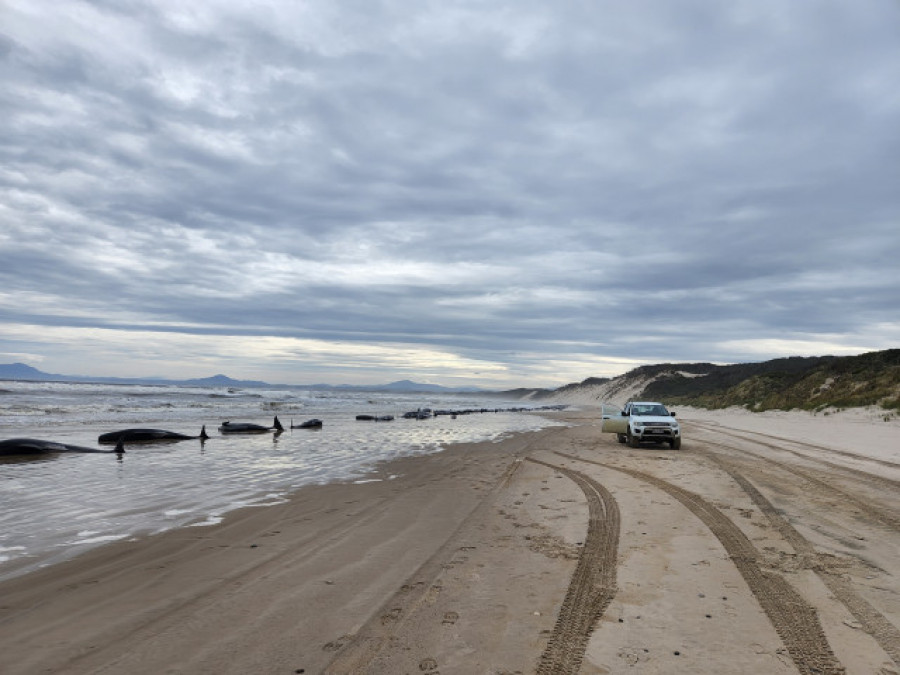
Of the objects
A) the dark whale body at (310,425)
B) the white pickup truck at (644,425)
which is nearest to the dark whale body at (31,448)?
the dark whale body at (310,425)

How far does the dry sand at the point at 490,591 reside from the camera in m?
3.86

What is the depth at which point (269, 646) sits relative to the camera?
4.02 metres

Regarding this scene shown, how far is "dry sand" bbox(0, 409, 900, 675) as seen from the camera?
12.7 feet

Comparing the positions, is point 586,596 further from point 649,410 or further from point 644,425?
point 649,410

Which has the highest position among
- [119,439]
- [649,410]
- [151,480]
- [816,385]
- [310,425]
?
[816,385]

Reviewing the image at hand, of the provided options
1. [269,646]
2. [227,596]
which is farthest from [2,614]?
[269,646]

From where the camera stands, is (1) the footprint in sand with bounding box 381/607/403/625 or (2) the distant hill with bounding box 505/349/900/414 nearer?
(1) the footprint in sand with bounding box 381/607/403/625

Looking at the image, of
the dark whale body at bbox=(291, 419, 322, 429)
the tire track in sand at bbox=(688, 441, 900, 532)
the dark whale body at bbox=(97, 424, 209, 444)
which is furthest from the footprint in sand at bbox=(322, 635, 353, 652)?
the dark whale body at bbox=(291, 419, 322, 429)

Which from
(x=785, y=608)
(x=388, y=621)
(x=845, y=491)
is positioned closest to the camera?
(x=388, y=621)

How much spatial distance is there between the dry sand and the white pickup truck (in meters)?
8.85

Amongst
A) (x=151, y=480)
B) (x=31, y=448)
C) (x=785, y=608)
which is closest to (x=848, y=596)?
(x=785, y=608)

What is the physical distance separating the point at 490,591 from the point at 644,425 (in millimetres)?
15987

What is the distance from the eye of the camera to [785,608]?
4664mm

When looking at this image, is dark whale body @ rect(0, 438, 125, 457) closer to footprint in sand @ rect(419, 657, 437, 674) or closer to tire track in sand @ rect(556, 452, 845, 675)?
footprint in sand @ rect(419, 657, 437, 674)
